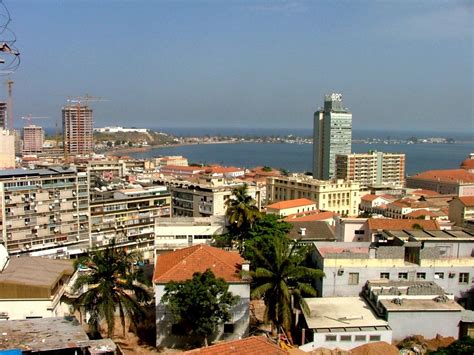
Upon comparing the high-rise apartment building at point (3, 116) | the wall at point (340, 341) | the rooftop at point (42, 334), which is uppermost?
the high-rise apartment building at point (3, 116)

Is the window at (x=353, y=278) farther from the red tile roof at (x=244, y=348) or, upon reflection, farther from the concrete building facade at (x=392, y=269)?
the red tile roof at (x=244, y=348)

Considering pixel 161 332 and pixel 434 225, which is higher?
pixel 434 225

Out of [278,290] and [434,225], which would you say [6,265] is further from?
[434,225]

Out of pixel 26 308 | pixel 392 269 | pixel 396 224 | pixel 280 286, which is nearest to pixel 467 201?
pixel 396 224

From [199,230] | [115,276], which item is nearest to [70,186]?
[199,230]

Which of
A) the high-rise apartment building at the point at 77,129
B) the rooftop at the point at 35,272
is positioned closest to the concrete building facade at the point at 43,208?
the rooftop at the point at 35,272

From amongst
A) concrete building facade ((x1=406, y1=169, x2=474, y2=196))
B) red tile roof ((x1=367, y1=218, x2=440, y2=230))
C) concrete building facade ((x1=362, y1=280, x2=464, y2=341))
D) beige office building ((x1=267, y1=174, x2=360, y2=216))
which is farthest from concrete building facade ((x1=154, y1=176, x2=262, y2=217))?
concrete building facade ((x1=406, y1=169, x2=474, y2=196))

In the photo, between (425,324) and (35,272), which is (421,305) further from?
(35,272)
